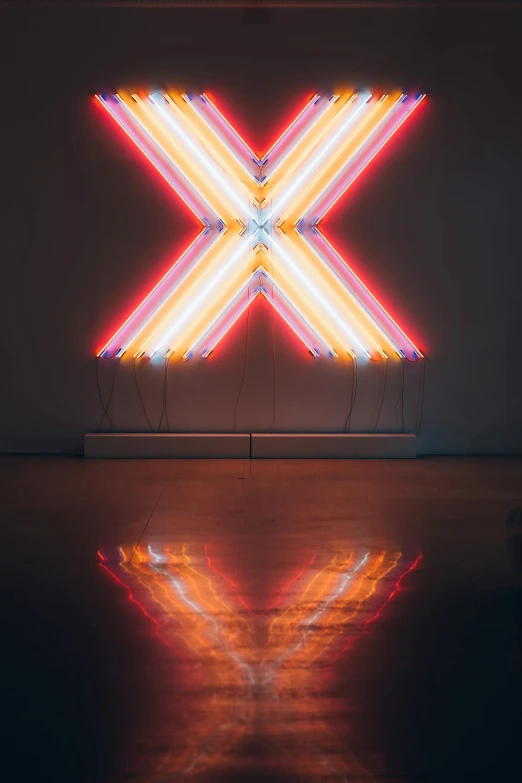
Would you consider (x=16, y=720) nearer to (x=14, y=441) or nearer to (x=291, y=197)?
(x=14, y=441)

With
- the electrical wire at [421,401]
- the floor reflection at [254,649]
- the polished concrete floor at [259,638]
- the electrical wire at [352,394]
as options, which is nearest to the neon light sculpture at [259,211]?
the electrical wire at [352,394]

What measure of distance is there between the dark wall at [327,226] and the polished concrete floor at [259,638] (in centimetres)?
A: 138

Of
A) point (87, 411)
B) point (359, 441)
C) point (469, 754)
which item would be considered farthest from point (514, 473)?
point (469, 754)

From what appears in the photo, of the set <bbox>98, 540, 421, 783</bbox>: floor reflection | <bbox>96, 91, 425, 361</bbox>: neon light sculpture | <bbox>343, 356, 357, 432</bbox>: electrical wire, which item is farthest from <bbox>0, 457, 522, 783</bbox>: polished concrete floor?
<bbox>96, 91, 425, 361</bbox>: neon light sculpture

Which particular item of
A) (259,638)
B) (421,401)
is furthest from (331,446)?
(259,638)

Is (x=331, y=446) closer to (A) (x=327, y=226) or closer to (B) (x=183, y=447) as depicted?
(B) (x=183, y=447)

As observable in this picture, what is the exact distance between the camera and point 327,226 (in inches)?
212

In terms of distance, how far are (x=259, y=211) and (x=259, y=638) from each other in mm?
3676

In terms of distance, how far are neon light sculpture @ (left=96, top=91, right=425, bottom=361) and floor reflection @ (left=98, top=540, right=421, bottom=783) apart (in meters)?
2.45

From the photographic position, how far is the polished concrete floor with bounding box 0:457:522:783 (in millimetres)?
1707

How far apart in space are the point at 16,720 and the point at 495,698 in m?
1.22

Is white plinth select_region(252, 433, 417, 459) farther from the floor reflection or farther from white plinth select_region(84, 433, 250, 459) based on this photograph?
the floor reflection

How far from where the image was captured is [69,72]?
17.4ft

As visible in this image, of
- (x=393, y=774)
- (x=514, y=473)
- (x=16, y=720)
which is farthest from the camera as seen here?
(x=514, y=473)
